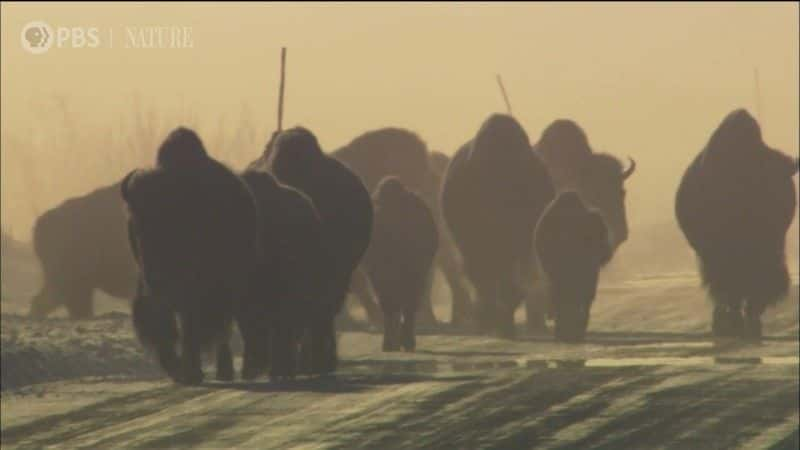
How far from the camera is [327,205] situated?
29438 millimetres

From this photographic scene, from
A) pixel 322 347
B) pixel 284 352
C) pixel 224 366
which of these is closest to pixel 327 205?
pixel 322 347

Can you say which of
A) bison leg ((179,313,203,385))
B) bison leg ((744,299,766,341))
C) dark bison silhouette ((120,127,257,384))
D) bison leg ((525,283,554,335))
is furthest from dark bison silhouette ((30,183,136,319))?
dark bison silhouette ((120,127,257,384))

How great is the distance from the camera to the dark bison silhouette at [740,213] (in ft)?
126

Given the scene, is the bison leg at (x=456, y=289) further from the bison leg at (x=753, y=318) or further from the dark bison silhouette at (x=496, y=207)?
the bison leg at (x=753, y=318)

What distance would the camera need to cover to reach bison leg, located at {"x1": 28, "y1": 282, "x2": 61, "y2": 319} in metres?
48.6

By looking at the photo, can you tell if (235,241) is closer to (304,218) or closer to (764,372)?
(304,218)

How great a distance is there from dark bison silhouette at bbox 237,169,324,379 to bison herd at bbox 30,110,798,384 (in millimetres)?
21

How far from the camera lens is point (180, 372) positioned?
1068 inches

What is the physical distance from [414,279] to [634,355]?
364 cm

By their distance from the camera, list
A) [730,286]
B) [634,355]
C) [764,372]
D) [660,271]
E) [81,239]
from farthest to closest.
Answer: [660,271]
[81,239]
[730,286]
[634,355]
[764,372]

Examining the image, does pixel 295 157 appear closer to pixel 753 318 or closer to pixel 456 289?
pixel 753 318

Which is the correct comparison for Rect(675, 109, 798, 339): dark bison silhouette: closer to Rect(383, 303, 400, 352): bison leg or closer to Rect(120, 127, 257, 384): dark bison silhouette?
Rect(383, 303, 400, 352): bison leg

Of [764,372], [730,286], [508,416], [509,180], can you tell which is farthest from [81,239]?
[508,416]

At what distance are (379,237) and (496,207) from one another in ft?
15.2
